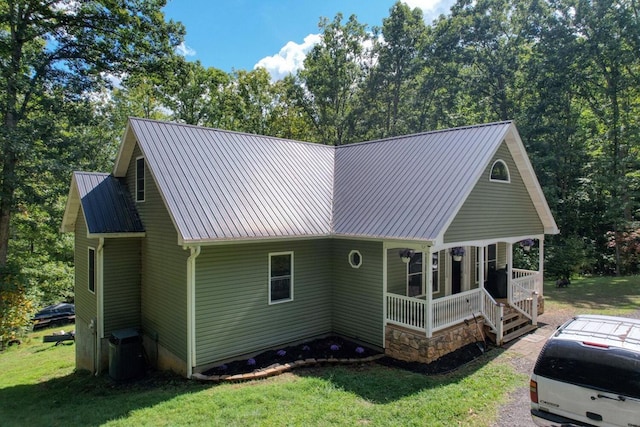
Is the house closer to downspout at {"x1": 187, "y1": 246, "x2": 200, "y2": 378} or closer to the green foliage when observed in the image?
downspout at {"x1": 187, "y1": 246, "x2": 200, "y2": 378}

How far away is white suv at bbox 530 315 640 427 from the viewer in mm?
4859

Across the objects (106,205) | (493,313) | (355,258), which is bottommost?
(493,313)

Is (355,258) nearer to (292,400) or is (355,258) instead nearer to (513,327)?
(292,400)

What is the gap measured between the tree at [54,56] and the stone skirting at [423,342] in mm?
17966

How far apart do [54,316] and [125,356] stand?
17812 mm

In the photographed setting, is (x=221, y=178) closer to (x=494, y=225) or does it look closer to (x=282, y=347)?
(x=282, y=347)

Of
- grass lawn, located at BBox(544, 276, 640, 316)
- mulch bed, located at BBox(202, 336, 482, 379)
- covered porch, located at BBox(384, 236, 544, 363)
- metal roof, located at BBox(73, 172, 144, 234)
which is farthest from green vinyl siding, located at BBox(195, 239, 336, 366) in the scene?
grass lawn, located at BBox(544, 276, 640, 316)

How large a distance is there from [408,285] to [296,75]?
26104mm

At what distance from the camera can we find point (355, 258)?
11.0m

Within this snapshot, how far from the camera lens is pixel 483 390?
774cm

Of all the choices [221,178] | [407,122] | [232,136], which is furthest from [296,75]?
[221,178]

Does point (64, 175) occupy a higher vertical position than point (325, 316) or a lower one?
higher

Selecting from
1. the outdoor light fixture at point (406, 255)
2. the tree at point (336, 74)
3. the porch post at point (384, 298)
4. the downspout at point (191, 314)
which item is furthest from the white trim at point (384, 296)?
the tree at point (336, 74)

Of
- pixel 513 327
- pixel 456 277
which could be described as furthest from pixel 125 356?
pixel 513 327
